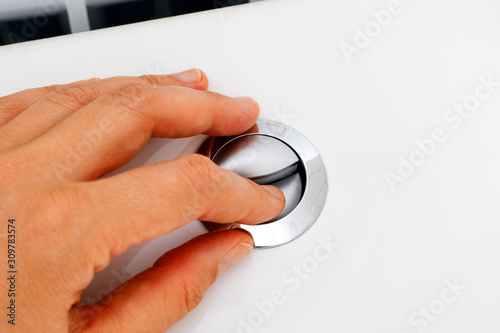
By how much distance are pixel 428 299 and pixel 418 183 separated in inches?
4.4

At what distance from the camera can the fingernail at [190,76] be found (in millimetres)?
497

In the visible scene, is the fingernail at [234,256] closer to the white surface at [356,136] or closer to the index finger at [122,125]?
the white surface at [356,136]

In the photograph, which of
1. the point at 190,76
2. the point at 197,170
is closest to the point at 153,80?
the point at 190,76

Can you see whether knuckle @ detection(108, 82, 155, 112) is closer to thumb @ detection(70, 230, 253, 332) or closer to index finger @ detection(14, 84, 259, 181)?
index finger @ detection(14, 84, 259, 181)

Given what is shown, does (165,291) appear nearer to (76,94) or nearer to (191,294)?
(191,294)

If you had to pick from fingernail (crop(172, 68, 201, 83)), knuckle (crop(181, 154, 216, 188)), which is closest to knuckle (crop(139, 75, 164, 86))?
fingernail (crop(172, 68, 201, 83))

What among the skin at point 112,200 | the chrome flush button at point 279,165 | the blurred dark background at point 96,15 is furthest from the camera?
the blurred dark background at point 96,15

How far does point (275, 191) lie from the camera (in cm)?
47

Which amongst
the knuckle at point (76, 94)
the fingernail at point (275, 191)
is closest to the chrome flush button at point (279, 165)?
the fingernail at point (275, 191)

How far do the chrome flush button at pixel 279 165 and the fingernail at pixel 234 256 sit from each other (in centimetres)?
3

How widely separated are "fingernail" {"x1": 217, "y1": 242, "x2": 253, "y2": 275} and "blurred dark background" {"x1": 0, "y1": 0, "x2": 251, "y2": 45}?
0.33 metres

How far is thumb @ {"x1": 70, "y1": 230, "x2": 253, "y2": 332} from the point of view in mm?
385

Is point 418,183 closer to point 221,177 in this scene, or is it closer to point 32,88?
point 221,177

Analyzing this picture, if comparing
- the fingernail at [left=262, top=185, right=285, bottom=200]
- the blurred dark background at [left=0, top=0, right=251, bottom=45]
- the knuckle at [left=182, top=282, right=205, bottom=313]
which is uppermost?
the blurred dark background at [left=0, top=0, right=251, bottom=45]
